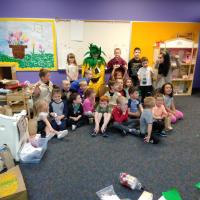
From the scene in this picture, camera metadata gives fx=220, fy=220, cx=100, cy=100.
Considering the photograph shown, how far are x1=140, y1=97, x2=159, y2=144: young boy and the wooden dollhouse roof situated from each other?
2.01m

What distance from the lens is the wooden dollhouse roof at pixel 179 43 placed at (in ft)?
15.0

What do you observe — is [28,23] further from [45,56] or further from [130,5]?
[130,5]

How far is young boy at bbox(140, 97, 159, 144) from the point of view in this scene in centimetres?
292

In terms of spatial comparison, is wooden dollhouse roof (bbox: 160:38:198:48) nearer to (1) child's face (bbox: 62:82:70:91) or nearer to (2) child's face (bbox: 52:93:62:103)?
(1) child's face (bbox: 62:82:70:91)

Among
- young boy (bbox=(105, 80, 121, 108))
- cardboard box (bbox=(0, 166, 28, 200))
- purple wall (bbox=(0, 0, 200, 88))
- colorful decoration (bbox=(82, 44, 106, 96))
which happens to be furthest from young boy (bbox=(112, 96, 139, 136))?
purple wall (bbox=(0, 0, 200, 88))

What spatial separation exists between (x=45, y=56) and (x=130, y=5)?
204cm

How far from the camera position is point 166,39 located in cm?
479

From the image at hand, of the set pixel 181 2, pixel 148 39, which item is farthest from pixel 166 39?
pixel 181 2

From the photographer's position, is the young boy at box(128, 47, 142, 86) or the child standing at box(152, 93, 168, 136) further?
the young boy at box(128, 47, 142, 86)

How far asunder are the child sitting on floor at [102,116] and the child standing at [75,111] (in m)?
0.29

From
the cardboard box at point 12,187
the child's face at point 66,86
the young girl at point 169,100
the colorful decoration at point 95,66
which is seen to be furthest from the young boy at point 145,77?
the cardboard box at point 12,187

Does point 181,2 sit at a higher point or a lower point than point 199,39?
higher

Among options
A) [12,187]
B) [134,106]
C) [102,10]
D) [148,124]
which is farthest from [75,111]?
[102,10]

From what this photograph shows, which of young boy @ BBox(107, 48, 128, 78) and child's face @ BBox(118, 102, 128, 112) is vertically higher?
young boy @ BBox(107, 48, 128, 78)
